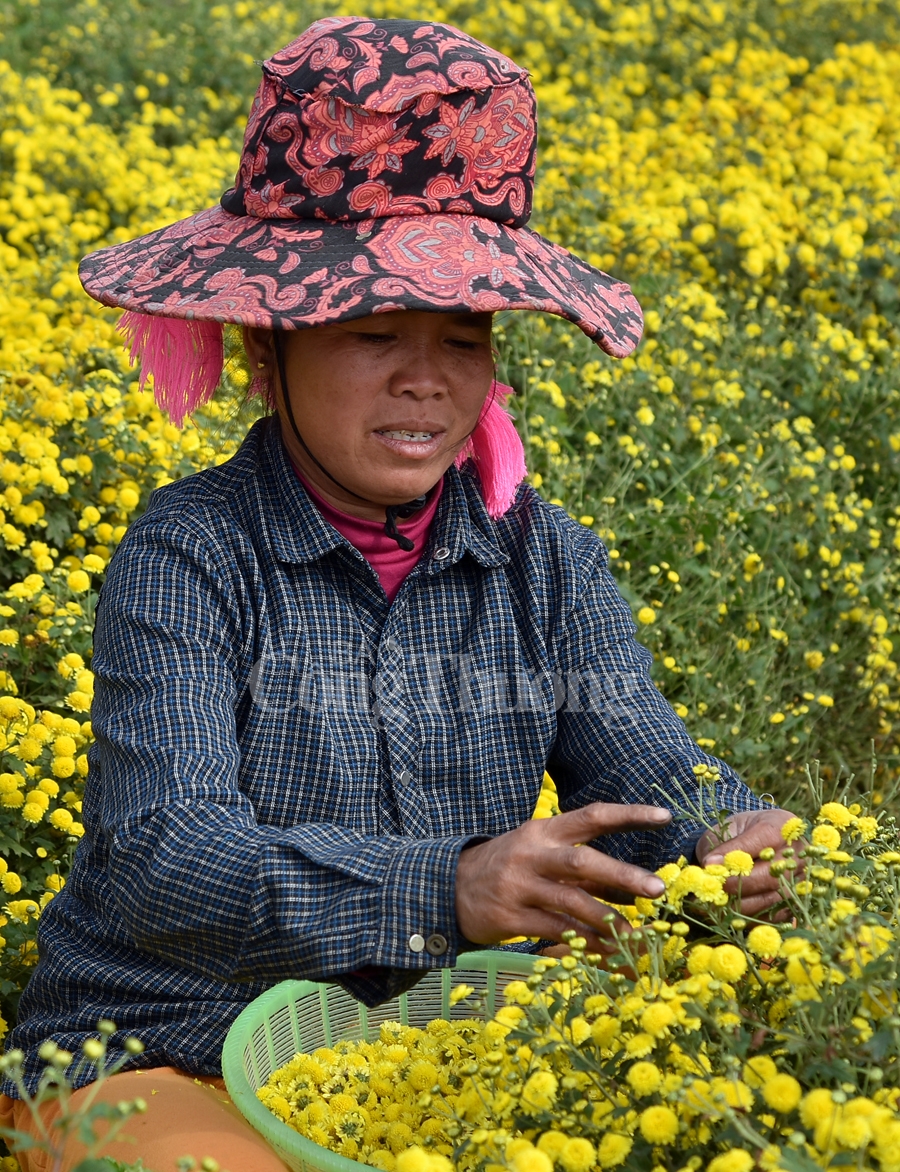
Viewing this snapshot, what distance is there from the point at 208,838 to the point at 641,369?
9.32 ft

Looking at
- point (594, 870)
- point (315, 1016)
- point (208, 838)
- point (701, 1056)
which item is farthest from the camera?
point (315, 1016)

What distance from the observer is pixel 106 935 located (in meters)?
1.84

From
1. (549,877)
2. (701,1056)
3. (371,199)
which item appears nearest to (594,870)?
(549,877)

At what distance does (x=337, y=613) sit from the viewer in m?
1.93

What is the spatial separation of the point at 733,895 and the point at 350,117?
960 mm

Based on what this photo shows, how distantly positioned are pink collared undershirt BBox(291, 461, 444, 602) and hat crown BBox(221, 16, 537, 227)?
37 centimetres

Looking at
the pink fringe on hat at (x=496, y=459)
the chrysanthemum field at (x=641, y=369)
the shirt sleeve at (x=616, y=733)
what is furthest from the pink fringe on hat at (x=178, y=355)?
the shirt sleeve at (x=616, y=733)

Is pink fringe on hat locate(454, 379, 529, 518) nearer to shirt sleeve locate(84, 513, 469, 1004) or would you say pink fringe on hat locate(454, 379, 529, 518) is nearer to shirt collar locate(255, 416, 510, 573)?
shirt collar locate(255, 416, 510, 573)

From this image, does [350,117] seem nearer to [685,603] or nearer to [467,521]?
[467,521]

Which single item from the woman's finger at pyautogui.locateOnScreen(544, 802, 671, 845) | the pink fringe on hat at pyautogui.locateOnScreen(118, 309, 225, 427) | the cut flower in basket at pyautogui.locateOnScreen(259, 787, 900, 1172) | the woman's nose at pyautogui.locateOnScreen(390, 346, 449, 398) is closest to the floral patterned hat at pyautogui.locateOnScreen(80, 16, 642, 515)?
the woman's nose at pyautogui.locateOnScreen(390, 346, 449, 398)

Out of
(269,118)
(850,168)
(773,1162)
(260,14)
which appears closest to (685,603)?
(269,118)

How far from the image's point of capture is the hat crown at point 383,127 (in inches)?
69.0

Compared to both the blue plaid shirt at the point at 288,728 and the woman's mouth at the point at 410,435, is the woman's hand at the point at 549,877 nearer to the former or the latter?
the blue plaid shirt at the point at 288,728

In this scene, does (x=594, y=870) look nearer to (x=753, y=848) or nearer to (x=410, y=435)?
(x=753, y=848)
